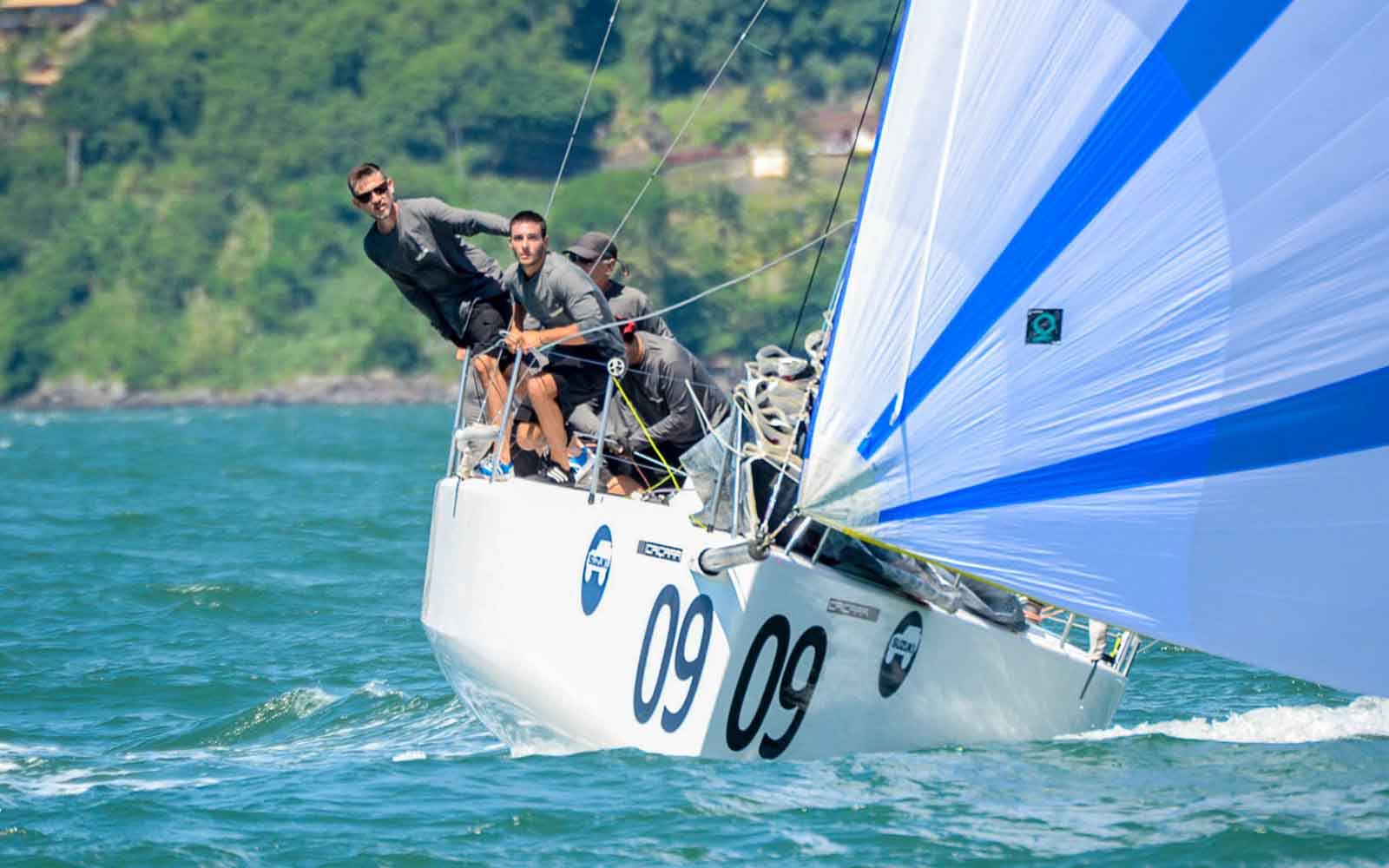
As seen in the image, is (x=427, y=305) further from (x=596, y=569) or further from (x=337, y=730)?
(x=596, y=569)

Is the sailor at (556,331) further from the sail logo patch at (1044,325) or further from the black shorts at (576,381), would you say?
the sail logo patch at (1044,325)

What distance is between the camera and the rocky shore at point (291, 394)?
200 ft

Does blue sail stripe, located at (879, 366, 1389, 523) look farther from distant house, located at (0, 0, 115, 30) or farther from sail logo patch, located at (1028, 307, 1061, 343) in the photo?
distant house, located at (0, 0, 115, 30)

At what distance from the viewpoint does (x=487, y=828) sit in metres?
5.83

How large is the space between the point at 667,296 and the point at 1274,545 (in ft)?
162

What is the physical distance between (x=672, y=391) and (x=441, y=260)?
100 cm

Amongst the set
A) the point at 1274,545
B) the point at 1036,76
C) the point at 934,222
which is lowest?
the point at 1274,545

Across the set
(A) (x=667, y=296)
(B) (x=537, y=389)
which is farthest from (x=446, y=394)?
(B) (x=537, y=389)

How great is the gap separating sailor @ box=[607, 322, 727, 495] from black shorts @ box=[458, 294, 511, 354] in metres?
0.61

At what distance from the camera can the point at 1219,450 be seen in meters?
5.61

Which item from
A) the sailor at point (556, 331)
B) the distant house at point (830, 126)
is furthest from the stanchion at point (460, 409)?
the distant house at point (830, 126)

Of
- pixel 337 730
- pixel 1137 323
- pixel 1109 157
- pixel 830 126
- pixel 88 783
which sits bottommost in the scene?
pixel 88 783

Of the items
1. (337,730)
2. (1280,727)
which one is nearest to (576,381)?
(337,730)

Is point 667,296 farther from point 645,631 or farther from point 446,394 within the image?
point 645,631
